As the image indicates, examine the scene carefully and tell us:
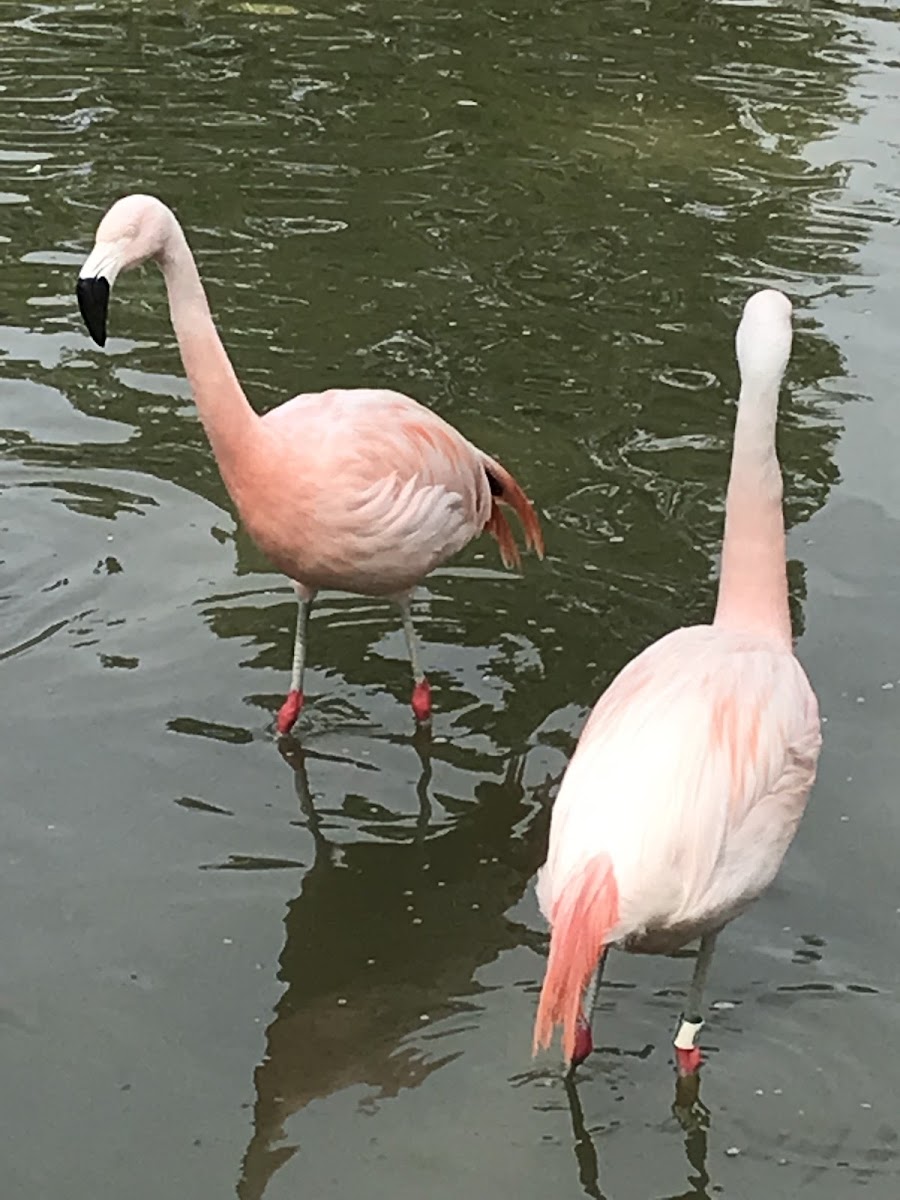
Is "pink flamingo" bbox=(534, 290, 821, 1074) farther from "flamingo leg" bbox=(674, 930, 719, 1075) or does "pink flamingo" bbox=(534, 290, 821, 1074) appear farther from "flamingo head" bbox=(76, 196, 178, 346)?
"flamingo head" bbox=(76, 196, 178, 346)

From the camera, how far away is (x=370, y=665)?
572 cm

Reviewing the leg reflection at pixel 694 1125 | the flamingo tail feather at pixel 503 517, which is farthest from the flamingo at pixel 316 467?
the leg reflection at pixel 694 1125

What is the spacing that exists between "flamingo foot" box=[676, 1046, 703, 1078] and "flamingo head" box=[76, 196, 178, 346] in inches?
81.8

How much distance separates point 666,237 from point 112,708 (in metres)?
4.36

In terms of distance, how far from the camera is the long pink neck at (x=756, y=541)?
13.7 ft

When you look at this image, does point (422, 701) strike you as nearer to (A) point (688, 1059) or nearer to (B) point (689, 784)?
(A) point (688, 1059)

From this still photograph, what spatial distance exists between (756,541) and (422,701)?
56.1 inches

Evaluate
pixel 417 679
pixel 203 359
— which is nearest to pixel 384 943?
pixel 417 679

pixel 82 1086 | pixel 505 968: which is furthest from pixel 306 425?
pixel 82 1086

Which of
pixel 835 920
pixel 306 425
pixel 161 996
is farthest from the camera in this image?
pixel 306 425

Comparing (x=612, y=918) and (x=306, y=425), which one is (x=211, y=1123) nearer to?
(x=612, y=918)

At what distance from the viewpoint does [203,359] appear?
15.8 feet

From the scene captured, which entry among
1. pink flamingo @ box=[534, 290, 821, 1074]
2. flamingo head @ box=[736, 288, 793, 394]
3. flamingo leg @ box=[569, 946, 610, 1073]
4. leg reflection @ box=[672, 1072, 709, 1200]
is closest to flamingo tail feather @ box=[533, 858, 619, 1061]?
pink flamingo @ box=[534, 290, 821, 1074]

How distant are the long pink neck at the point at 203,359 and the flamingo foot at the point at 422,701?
33.8 inches
